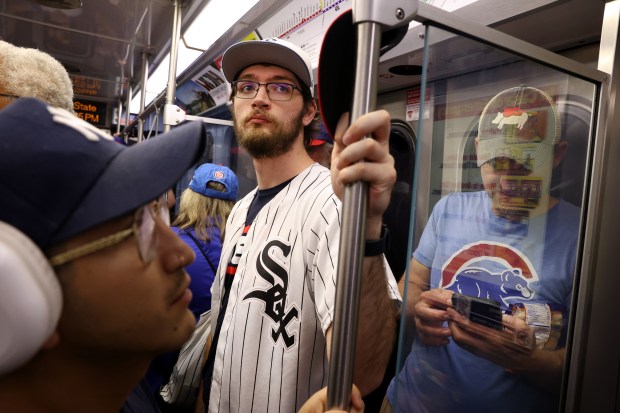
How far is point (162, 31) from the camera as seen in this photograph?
3951mm

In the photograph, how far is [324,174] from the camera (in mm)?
1621

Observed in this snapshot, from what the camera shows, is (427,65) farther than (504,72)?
No

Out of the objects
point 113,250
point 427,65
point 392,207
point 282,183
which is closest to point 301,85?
point 282,183

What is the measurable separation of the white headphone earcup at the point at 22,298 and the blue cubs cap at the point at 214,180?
214 cm

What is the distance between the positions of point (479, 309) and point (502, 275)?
5.0 inches

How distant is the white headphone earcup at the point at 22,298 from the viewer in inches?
22.4

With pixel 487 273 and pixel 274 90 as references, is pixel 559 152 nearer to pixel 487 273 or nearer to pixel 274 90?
pixel 487 273

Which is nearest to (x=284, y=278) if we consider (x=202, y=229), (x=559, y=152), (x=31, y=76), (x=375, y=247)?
(x=375, y=247)

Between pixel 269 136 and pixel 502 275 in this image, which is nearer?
pixel 502 275

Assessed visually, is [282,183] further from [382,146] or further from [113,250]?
[113,250]

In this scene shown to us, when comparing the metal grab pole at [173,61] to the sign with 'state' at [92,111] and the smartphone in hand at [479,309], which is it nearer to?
the smartphone in hand at [479,309]

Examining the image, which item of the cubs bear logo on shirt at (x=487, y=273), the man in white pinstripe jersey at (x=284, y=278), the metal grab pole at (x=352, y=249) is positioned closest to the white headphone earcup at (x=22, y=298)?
the metal grab pole at (x=352, y=249)

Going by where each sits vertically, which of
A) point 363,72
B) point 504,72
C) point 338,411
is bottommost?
point 338,411

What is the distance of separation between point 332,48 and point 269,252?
77 centimetres
